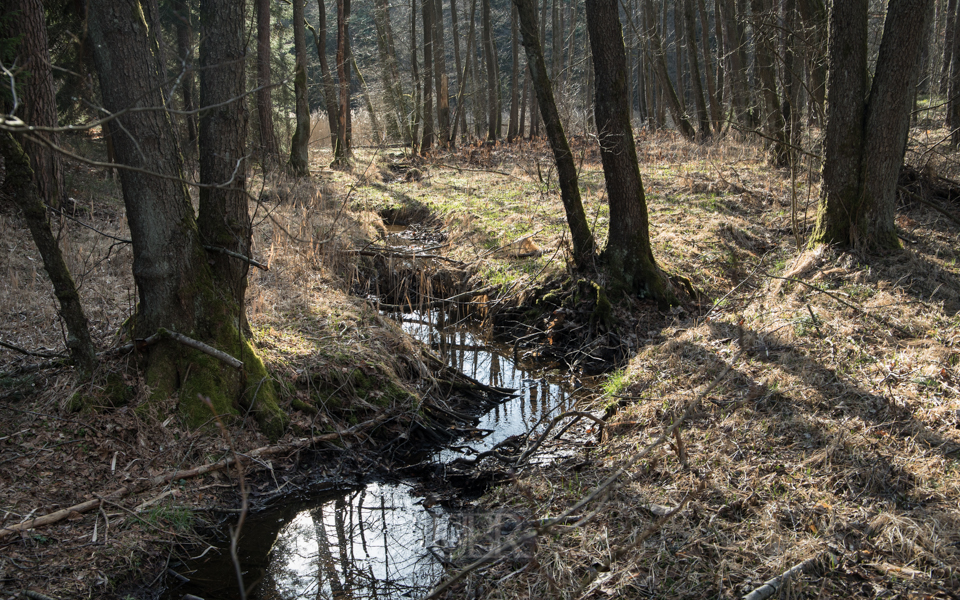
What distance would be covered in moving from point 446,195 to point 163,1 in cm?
757

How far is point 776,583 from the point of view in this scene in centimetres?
294

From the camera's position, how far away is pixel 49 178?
25.7 ft

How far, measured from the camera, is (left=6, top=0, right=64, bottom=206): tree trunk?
7113 mm

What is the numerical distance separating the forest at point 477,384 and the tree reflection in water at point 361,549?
0.02 m

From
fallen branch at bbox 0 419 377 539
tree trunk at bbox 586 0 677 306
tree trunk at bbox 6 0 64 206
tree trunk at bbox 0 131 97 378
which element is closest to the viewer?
fallen branch at bbox 0 419 377 539

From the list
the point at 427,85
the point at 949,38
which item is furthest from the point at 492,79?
the point at 949,38

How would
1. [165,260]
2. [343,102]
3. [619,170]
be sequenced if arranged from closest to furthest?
[165,260] → [619,170] → [343,102]

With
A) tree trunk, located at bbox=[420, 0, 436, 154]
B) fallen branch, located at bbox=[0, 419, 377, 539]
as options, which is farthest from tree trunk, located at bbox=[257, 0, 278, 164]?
fallen branch, located at bbox=[0, 419, 377, 539]

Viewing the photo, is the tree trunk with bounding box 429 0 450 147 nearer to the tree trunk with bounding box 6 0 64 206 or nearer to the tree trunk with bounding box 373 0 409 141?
the tree trunk with bounding box 373 0 409 141

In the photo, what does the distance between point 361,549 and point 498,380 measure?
320 centimetres

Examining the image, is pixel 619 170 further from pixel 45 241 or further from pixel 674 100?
pixel 674 100

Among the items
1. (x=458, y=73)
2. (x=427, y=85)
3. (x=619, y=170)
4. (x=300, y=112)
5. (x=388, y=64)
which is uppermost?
(x=458, y=73)

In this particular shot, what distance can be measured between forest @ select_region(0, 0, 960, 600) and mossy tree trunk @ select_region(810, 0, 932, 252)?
Result: 0.08ft

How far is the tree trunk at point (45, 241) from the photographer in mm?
3877
